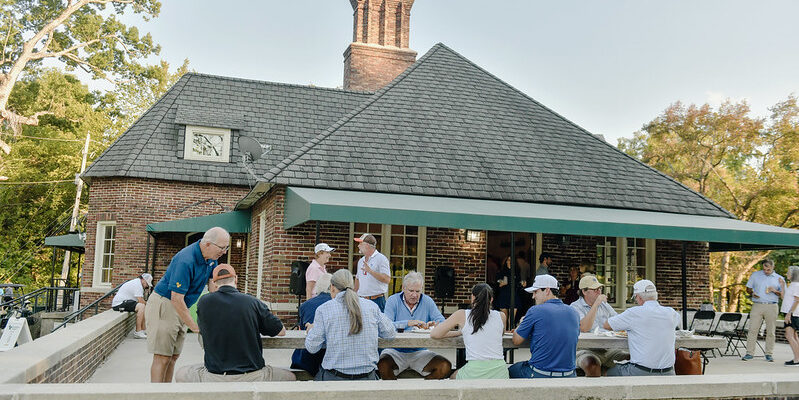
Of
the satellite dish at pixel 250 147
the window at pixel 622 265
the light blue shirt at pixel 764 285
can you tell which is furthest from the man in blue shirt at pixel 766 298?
the satellite dish at pixel 250 147

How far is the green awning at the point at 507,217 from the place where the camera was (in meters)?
9.94

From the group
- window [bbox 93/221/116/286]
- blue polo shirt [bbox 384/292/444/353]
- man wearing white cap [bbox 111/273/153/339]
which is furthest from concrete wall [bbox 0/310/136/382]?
window [bbox 93/221/116/286]

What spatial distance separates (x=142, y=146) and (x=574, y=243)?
11.6m

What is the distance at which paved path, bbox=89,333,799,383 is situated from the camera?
803 cm

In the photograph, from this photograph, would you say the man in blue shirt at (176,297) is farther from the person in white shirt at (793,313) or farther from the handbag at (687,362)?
the person in white shirt at (793,313)

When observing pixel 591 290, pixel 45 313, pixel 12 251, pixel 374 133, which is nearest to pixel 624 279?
pixel 374 133

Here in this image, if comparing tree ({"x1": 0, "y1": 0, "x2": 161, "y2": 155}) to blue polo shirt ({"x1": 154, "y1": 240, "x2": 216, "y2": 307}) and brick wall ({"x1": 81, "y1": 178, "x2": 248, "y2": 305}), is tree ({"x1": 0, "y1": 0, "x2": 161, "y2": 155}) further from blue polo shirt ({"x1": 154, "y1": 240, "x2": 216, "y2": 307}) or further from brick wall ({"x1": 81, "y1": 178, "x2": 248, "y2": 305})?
blue polo shirt ({"x1": 154, "y1": 240, "x2": 216, "y2": 307})

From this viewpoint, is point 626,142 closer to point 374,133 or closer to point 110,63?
point 110,63

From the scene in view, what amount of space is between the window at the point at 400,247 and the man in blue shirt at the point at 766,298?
5799mm

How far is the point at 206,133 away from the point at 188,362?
424 inches

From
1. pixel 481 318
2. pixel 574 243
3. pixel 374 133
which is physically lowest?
pixel 481 318

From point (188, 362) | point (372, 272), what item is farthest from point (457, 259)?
point (188, 362)

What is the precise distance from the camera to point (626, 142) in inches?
1822

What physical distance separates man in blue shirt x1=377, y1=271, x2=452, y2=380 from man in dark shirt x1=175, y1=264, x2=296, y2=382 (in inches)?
61.5
